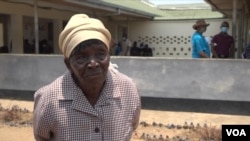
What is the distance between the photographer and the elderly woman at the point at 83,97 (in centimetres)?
163

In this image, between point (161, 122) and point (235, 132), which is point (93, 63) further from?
point (161, 122)

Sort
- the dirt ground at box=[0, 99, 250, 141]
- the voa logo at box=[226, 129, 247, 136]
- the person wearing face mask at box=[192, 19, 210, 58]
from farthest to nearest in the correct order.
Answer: the person wearing face mask at box=[192, 19, 210, 58], the dirt ground at box=[0, 99, 250, 141], the voa logo at box=[226, 129, 247, 136]

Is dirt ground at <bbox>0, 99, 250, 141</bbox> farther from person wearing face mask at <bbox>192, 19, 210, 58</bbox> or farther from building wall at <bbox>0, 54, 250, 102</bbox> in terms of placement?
person wearing face mask at <bbox>192, 19, 210, 58</bbox>

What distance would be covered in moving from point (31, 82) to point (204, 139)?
4.67m

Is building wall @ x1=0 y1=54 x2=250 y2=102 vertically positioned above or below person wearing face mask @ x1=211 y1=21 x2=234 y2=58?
below

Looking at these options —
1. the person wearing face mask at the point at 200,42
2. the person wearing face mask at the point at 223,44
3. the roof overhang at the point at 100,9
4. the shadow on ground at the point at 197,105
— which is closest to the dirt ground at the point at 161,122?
the shadow on ground at the point at 197,105

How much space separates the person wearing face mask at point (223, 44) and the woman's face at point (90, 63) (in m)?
7.04

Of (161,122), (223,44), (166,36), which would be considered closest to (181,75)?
(161,122)

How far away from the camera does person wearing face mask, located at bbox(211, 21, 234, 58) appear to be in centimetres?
832

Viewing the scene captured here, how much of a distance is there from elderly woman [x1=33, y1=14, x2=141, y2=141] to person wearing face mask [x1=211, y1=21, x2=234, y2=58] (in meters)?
6.97

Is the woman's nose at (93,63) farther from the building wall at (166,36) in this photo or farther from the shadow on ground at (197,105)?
the building wall at (166,36)

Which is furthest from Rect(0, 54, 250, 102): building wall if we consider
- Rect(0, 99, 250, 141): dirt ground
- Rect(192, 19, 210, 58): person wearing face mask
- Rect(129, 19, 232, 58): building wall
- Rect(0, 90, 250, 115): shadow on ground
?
Rect(129, 19, 232, 58): building wall

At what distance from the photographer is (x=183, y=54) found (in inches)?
862

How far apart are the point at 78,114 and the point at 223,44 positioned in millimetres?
7149
